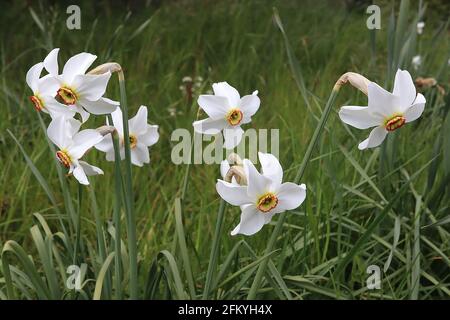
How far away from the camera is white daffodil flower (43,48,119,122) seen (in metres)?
1.30

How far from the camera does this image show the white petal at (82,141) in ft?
4.32

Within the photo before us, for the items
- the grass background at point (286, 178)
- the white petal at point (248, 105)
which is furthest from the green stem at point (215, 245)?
the white petal at point (248, 105)

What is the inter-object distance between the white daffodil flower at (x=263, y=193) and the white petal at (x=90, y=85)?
27cm

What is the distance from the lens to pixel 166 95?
11.2ft

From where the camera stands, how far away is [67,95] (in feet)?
4.28

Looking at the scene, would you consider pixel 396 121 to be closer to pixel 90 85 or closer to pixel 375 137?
pixel 375 137

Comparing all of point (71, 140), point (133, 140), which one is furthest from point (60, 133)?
point (133, 140)

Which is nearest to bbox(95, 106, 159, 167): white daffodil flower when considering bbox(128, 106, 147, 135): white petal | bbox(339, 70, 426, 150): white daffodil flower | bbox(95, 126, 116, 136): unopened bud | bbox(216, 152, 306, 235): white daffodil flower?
bbox(128, 106, 147, 135): white petal

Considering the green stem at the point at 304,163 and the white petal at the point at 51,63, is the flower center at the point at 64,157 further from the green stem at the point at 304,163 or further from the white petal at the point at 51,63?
the green stem at the point at 304,163

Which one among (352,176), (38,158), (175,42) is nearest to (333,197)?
(352,176)

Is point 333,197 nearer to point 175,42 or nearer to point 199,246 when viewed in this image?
point 199,246

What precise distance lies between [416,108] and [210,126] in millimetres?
389

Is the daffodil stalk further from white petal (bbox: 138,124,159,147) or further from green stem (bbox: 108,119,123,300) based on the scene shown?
white petal (bbox: 138,124,159,147)
